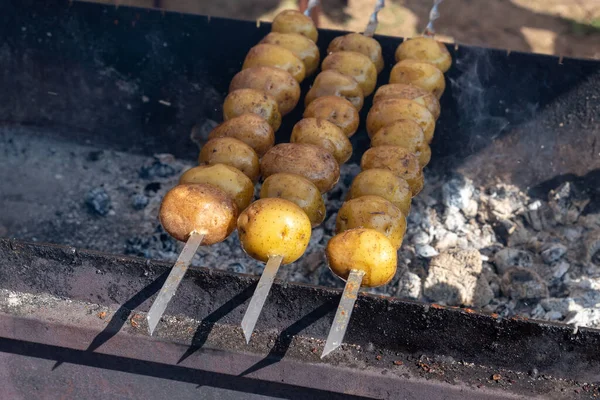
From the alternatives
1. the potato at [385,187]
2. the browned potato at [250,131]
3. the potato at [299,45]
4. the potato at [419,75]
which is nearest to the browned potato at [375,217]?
the potato at [385,187]

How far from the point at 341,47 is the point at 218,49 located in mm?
864

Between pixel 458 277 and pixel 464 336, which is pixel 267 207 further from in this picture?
pixel 458 277

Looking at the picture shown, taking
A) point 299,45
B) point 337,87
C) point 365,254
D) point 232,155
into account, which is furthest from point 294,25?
point 365,254

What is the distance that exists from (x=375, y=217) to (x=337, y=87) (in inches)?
45.0

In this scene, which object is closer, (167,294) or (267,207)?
(167,294)

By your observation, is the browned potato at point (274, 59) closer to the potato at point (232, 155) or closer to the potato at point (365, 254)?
the potato at point (232, 155)

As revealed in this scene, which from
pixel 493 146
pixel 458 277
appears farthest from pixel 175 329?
pixel 493 146

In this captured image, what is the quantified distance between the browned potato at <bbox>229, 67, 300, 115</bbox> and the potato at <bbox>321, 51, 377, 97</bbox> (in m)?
0.32

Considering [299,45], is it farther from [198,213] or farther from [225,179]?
[198,213]

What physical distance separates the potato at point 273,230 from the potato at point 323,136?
0.64m

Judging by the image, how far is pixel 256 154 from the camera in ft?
10.4

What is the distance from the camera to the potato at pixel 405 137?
3205 millimetres

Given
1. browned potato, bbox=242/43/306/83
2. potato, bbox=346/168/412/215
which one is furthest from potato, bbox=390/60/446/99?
potato, bbox=346/168/412/215

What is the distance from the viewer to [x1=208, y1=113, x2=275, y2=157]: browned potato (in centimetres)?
318
